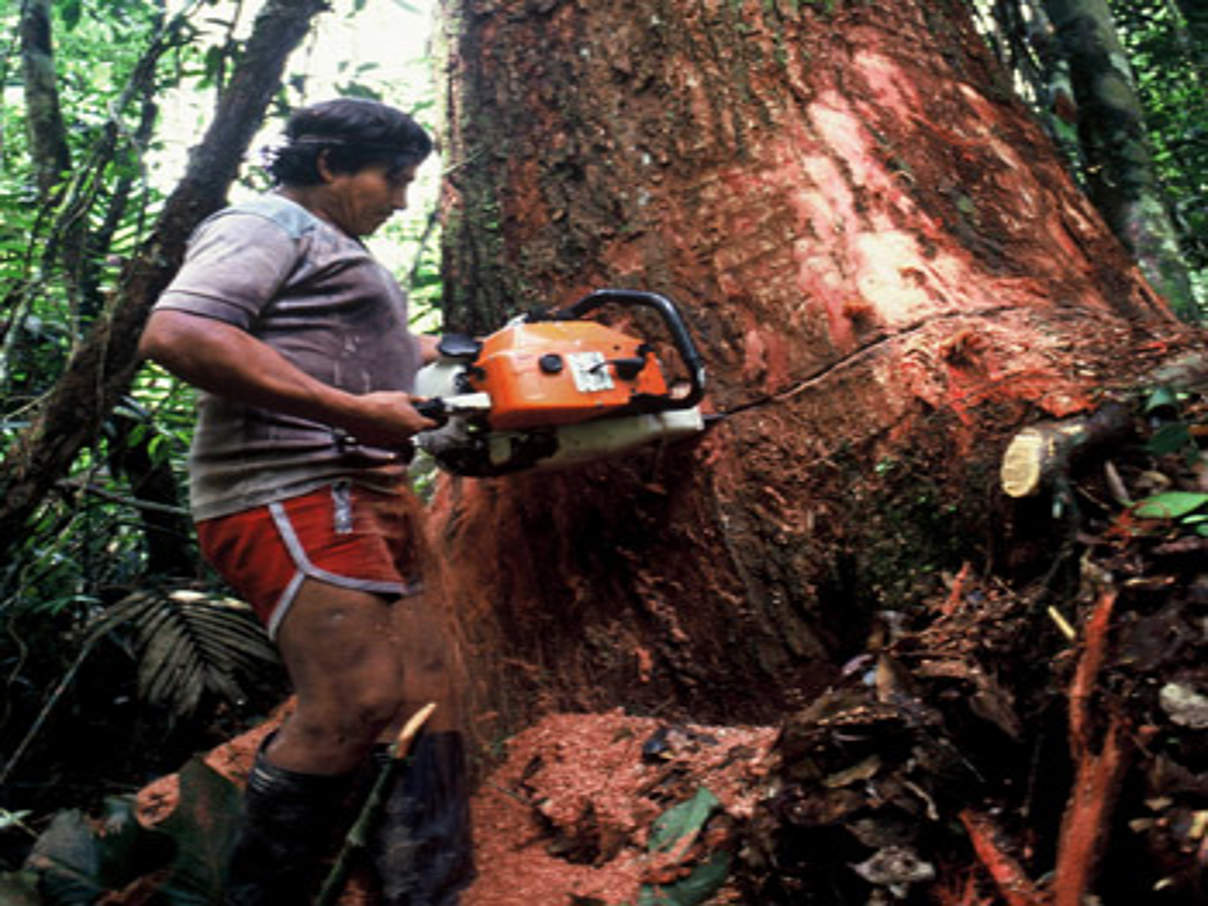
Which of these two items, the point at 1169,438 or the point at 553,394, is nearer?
the point at 1169,438

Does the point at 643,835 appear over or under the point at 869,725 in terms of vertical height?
under

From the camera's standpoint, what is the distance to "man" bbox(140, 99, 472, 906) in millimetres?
1940

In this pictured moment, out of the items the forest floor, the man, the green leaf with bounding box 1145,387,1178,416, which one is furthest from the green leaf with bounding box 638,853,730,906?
the green leaf with bounding box 1145,387,1178,416

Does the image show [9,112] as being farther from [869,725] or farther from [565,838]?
[869,725]

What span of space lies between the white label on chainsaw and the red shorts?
0.56 metres

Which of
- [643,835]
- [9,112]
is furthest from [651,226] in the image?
[9,112]

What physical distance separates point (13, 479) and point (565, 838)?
1.82 meters

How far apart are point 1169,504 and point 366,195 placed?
5.94 ft

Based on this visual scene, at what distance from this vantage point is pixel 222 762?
2828mm

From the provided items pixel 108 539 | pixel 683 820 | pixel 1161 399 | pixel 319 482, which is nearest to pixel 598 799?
pixel 683 820

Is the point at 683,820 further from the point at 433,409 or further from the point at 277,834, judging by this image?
the point at 433,409

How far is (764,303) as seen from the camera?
248cm

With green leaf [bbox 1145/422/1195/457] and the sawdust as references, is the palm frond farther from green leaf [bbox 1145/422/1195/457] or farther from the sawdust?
green leaf [bbox 1145/422/1195/457]

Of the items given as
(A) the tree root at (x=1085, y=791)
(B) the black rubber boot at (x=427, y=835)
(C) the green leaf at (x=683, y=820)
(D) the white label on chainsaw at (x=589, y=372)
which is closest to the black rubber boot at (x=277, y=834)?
(B) the black rubber boot at (x=427, y=835)
